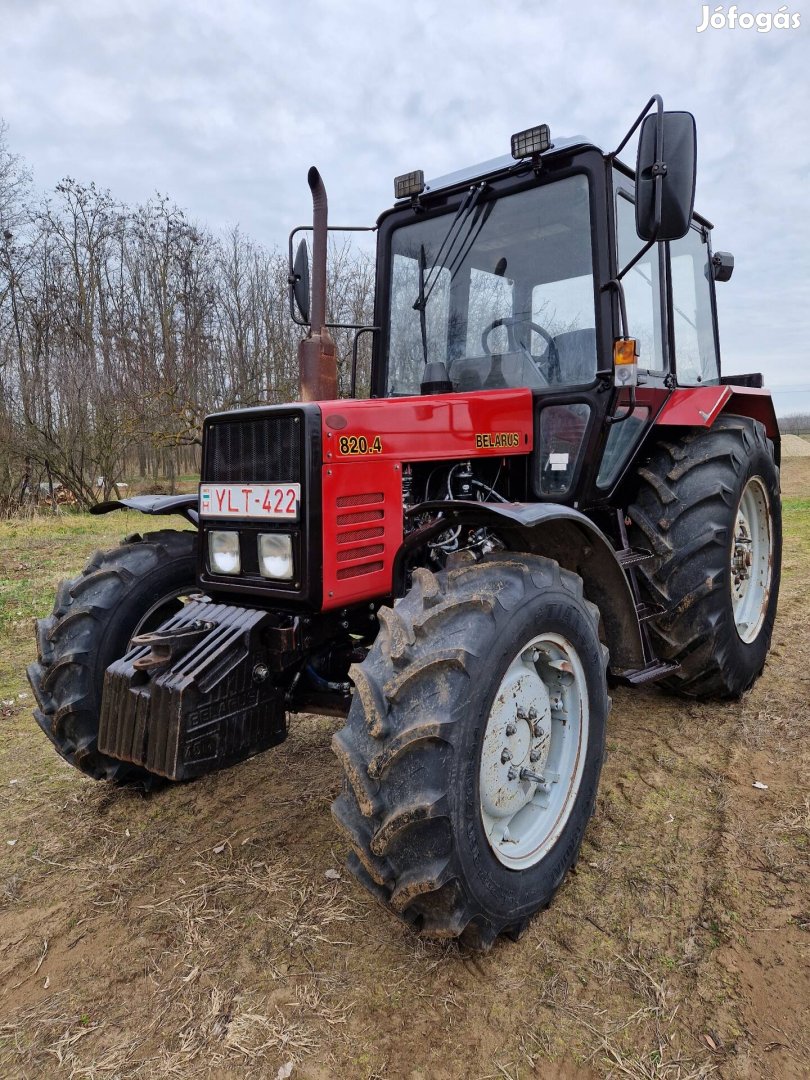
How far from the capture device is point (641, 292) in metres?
3.40

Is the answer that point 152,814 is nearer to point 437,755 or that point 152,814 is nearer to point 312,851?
point 312,851

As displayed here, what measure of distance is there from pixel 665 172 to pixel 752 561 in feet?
8.16

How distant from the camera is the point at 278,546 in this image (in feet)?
7.55

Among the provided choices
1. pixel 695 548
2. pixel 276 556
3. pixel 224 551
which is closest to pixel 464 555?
pixel 276 556

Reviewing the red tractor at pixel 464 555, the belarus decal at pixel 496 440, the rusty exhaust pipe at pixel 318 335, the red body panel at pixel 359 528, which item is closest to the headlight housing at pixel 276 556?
the red tractor at pixel 464 555

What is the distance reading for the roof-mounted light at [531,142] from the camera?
295cm

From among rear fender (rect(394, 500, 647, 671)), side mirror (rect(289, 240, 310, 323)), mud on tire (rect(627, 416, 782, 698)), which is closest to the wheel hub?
rear fender (rect(394, 500, 647, 671))

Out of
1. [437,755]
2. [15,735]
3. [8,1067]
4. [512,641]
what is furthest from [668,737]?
[15,735]

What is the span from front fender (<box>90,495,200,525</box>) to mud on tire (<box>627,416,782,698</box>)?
2049 mm

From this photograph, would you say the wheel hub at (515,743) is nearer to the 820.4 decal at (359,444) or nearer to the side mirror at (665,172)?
the 820.4 decal at (359,444)

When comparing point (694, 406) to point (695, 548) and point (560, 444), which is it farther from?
point (560, 444)

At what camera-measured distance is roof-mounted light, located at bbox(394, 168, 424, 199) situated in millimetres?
3357

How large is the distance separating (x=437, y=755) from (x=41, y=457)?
50.6 ft

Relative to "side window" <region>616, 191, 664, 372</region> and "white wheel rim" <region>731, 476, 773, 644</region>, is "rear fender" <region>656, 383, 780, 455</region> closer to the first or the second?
"side window" <region>616, 191, 664, 372</region>
